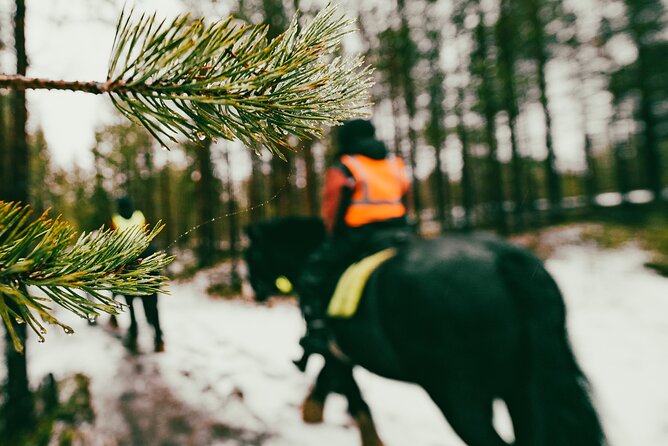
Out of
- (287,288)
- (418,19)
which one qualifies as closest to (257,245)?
(287,288)

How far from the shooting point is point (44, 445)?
2.87 m

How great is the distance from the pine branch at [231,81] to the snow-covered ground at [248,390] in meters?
2.32

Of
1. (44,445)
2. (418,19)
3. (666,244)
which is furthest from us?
(418,19)

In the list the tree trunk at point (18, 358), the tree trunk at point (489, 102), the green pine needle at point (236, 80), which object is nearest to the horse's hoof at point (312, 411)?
the tree trunk at point (18, 358)

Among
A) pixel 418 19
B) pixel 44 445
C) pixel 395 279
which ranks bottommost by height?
pixel 44 445

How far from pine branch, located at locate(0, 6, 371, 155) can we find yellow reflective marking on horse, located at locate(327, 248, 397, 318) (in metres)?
1.85

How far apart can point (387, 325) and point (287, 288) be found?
131cm

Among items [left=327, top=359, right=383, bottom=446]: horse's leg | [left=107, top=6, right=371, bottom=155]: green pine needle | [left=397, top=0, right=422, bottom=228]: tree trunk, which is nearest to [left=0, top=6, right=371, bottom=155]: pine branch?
[left=107, top=6, right=371, bottom=155]: green pine needle

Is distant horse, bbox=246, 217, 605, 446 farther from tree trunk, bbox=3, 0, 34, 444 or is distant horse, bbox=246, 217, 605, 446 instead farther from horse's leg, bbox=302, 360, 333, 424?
tree trunk, bbox=3, 0, 34, 444

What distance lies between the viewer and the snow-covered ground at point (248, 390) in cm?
310

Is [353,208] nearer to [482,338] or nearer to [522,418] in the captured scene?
[482,338]

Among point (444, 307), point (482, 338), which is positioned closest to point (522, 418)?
point (482, 338)

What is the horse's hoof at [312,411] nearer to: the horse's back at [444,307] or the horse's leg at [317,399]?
the horse's leg at [317,399]

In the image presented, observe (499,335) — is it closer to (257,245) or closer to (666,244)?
(257,245)
